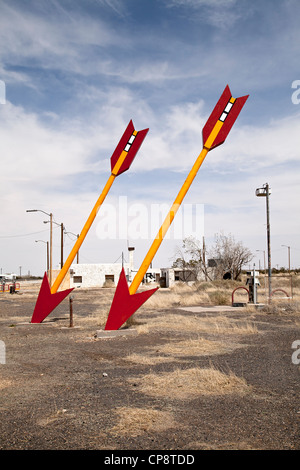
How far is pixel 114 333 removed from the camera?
43.9 feet

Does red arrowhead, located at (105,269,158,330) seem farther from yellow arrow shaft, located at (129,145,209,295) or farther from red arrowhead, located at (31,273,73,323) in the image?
red arrowhead, located at (31,273,73,323)

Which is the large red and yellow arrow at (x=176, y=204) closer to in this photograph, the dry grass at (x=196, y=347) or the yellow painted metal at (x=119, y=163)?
the dry grass at (x=196, y=347)

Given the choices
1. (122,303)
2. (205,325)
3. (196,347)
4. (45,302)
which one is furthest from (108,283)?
(196,347)

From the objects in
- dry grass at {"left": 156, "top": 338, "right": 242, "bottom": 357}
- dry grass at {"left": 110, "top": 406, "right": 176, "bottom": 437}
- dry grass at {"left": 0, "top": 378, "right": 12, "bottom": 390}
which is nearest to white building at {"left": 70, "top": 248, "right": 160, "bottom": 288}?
dry grass at {"left": 156, "top": 338, "right": 242, "bottom": 357}

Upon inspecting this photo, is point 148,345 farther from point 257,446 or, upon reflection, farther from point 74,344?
point 257,446

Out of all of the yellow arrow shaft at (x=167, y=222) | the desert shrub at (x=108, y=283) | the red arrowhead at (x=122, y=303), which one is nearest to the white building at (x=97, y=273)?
the desert shrub at (x=108, y=283)

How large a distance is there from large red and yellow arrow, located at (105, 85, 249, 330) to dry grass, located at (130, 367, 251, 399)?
534 cm

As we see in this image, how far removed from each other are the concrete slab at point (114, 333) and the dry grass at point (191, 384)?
205 inches

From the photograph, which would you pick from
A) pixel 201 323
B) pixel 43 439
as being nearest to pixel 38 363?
pixel 43 439

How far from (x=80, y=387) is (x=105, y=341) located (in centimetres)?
523

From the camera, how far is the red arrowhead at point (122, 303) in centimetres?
1337

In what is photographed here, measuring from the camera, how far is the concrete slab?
1320 centimetres

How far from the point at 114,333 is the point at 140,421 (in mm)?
7955

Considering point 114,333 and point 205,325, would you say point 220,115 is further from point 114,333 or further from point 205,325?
point 114,333
